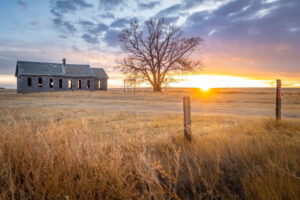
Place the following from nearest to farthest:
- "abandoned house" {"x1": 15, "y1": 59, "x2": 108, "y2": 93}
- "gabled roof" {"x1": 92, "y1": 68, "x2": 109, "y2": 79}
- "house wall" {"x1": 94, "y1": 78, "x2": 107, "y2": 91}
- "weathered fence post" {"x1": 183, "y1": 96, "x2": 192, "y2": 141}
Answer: "weathered fence post" {"x1": 183, "y1": 96, "x2": 192, "y2": 141} < "abandoned house" {"x1": 15, "y1": 59, "x2": 108, "y2": 93} < "house wall" {"x1": 94, "y1": 78, "x2": 107, "y2": 91} < "gabled roof" {"x1": 92, "y1": 68, "x2": 109, "y2": 79}

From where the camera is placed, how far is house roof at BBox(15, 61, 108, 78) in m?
34.5

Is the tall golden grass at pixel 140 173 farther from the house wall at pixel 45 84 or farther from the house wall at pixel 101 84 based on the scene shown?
the house wall at pixel 101 84

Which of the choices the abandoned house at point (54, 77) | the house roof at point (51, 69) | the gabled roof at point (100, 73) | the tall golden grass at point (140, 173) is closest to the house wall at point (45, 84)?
the abandoned house at point (54, 77)

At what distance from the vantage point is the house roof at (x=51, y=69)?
34.5 m

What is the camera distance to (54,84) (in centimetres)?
3606

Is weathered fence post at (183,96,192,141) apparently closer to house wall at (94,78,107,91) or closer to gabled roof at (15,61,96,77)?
gabled roof at (15,61,96,77)

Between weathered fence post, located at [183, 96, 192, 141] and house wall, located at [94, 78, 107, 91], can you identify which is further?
house wall, located at [94, 78, 107, 91]

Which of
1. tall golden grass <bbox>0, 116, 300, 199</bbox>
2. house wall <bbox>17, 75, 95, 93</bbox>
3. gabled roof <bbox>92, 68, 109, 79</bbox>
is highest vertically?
gabled roof <bbox>92, 68, 109, 79</bbox>

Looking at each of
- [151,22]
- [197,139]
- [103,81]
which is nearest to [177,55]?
[151,22]

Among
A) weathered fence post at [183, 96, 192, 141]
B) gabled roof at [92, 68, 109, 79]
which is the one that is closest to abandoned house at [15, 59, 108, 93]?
gabled roof at [92, 68, 109, 79]

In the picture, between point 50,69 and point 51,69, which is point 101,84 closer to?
point 51,69

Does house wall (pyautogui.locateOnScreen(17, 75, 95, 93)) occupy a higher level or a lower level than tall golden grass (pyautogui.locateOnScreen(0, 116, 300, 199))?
higher

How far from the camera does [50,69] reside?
1431 inches

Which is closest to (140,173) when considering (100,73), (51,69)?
(51,69)
